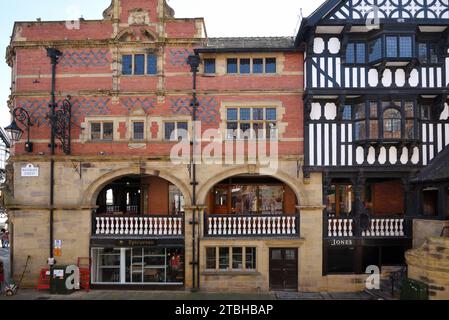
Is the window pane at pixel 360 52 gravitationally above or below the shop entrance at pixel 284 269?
above

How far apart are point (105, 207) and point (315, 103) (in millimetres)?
10894

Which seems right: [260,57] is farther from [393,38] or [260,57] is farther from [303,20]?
[393,38]

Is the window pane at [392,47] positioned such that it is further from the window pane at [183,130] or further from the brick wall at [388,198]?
the window pane at [183,130]

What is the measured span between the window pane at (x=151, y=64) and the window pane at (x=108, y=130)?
9.10ft

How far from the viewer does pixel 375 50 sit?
1393cm

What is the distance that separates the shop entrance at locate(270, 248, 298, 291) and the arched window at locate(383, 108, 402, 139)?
5.92 m

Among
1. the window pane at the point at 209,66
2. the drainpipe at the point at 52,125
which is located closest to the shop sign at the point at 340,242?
the window pane at the point at 209,66

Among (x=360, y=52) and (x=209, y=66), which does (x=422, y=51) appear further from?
(x=209, y=66)

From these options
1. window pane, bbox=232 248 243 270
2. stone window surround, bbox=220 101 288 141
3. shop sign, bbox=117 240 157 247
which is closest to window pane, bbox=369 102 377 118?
stone window surround, bbox=220 101 288 141

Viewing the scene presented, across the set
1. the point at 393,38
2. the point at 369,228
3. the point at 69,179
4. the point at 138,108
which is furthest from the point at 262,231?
the point at 393,38

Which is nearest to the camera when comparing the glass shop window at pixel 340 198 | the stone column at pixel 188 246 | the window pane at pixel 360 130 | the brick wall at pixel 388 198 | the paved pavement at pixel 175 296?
the paved pavement at pixel 175 296

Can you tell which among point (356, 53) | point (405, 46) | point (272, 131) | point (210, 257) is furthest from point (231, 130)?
point (405, 46)

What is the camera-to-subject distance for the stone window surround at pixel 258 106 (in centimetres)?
1457

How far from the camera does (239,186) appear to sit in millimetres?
16875
